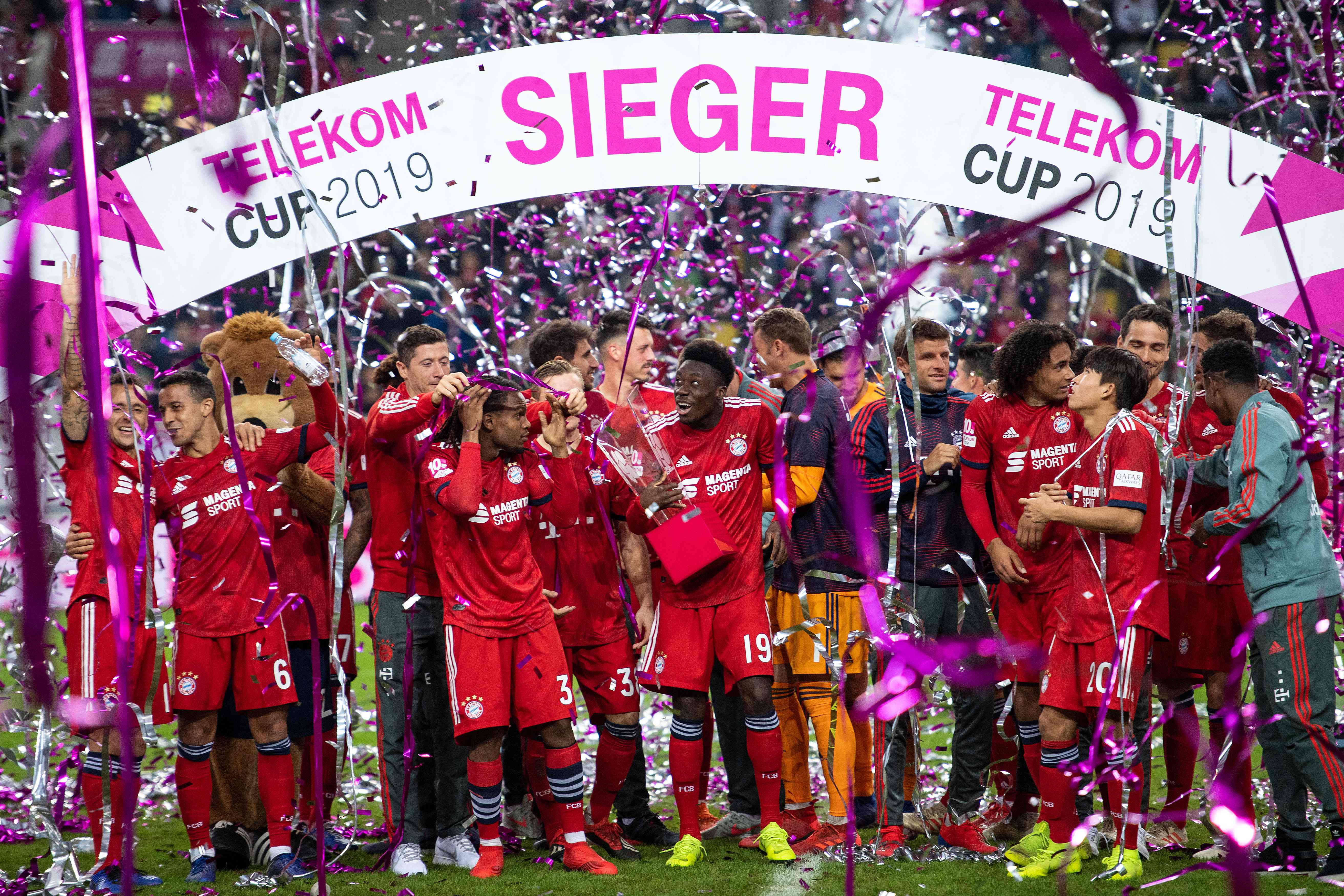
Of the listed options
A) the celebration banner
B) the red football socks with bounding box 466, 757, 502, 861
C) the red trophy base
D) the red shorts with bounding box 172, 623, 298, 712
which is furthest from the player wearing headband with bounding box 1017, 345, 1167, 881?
the red shorts with bounding box 172, 623, 298, 712

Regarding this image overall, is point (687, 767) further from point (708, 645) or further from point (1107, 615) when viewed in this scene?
point (1107, 615)

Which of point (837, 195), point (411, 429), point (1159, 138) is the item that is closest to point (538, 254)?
point (837, 195)

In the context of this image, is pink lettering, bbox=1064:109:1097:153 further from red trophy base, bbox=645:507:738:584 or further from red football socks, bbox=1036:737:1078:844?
red football socks, bbox=1036:737:1078:844

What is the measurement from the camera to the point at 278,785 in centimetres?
487

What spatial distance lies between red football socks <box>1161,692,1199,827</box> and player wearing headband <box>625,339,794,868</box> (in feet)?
5.63

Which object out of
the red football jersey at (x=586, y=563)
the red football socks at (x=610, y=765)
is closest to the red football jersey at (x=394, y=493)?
the red football jersey at (x=586, y=563)

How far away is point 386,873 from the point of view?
4.86 metres

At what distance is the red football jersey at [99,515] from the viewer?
190 inches

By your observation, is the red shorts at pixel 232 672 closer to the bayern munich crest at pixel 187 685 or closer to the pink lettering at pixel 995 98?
→ the bayern munich crest at pixel 187 685

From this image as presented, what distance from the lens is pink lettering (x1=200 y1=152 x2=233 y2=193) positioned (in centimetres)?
451

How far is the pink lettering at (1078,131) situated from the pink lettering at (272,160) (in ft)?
9.53

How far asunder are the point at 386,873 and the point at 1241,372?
12.9 feet

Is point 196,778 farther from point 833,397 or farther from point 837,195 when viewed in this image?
point 837,195

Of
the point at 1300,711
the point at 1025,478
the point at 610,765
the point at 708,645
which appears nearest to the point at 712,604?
the point at 708,645
